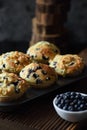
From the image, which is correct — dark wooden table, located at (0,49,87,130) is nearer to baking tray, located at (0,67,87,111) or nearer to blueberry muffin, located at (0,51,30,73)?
baking tray, located at (0,67,87,111)

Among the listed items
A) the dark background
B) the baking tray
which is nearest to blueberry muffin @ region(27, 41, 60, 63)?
the baking tray

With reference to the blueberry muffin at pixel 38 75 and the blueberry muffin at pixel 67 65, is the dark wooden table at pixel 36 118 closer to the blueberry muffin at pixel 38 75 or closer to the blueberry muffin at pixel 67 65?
the blueberry muffin at pixel 38 75

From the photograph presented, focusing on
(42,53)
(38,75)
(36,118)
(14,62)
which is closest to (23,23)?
(42,53)

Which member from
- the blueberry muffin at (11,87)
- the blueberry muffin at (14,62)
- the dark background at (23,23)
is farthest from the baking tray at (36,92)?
the dark background at (23,23)

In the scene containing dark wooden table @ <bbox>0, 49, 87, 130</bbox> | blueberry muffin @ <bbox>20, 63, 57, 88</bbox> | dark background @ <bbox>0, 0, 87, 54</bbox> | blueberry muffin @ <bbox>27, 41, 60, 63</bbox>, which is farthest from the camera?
dark background @ <bbox>0, 0, 87, 54</bbox>

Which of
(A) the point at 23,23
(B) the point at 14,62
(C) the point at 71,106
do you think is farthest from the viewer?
(A) the point at 23,23

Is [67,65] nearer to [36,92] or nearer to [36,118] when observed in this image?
[36,92]
